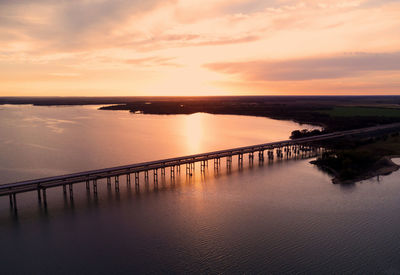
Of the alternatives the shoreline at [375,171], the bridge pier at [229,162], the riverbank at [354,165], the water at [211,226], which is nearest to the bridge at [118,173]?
the bridge pier at [229,162]

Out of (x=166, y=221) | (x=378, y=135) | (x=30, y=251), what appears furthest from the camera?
(x=378, y=135)

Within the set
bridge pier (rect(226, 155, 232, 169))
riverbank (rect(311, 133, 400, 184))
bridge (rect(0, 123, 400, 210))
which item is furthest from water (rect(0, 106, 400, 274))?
bridge pier (rect(226, 155, 232, 169))

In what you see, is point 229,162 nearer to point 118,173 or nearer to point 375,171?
point 118,173

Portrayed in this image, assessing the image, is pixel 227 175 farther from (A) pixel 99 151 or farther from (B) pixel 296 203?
(A) pixel 99 151

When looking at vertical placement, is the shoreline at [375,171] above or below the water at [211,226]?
above

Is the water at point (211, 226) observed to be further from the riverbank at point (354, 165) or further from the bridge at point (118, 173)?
the riverbank at point (354, 165)

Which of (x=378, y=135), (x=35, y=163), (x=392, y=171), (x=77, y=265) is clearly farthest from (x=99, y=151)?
(x=378, y=135)

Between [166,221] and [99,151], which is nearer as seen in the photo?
[166,221]

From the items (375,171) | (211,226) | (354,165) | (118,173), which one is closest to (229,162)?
(354,165)

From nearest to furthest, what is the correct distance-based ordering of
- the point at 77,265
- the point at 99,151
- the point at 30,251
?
the point at 77,265 < the point at 30,251 < the point at 99,151
